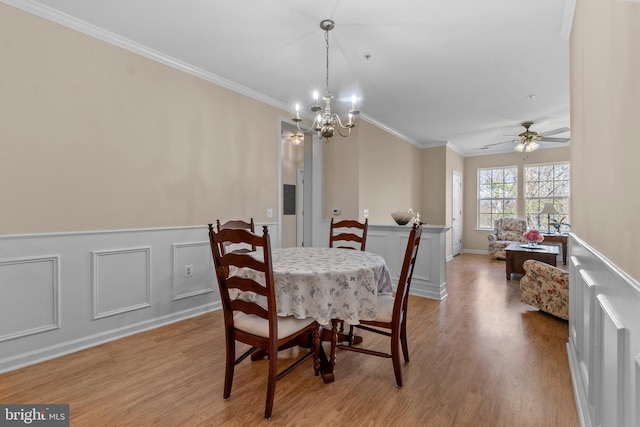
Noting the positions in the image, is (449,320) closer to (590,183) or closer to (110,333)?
(590,183)

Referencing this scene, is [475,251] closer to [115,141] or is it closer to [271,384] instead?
[271,384]

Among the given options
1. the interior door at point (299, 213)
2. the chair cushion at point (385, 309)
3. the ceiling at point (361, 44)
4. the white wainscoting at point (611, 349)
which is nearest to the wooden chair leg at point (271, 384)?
the chair cushion at point (385, 309)

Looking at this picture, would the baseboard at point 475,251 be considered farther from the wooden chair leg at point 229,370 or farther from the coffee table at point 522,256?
the wooden chair leg at point 229,370

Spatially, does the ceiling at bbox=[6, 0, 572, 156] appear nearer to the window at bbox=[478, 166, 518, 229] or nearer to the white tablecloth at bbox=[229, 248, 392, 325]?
the white tablecloth at bbox=[229, 248, 392, 325]

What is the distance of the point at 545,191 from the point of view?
23.2 ft

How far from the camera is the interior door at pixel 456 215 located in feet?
24.0

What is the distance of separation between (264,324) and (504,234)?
Result: 6.92m

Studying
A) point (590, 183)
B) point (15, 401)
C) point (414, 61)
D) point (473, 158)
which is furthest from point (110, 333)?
point (473, 158)

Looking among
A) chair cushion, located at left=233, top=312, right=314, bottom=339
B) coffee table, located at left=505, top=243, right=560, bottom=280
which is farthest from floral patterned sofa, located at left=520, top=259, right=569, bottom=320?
chair cushion, located at left=233, top=312, right=314, bottom=339

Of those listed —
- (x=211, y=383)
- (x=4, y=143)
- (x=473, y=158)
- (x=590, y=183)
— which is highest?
(x=473, y=158)

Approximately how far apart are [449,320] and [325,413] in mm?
1942

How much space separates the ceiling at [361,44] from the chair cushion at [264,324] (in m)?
2.18

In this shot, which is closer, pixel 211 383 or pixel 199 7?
pixel 211 383

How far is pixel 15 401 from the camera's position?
5.98 feet
